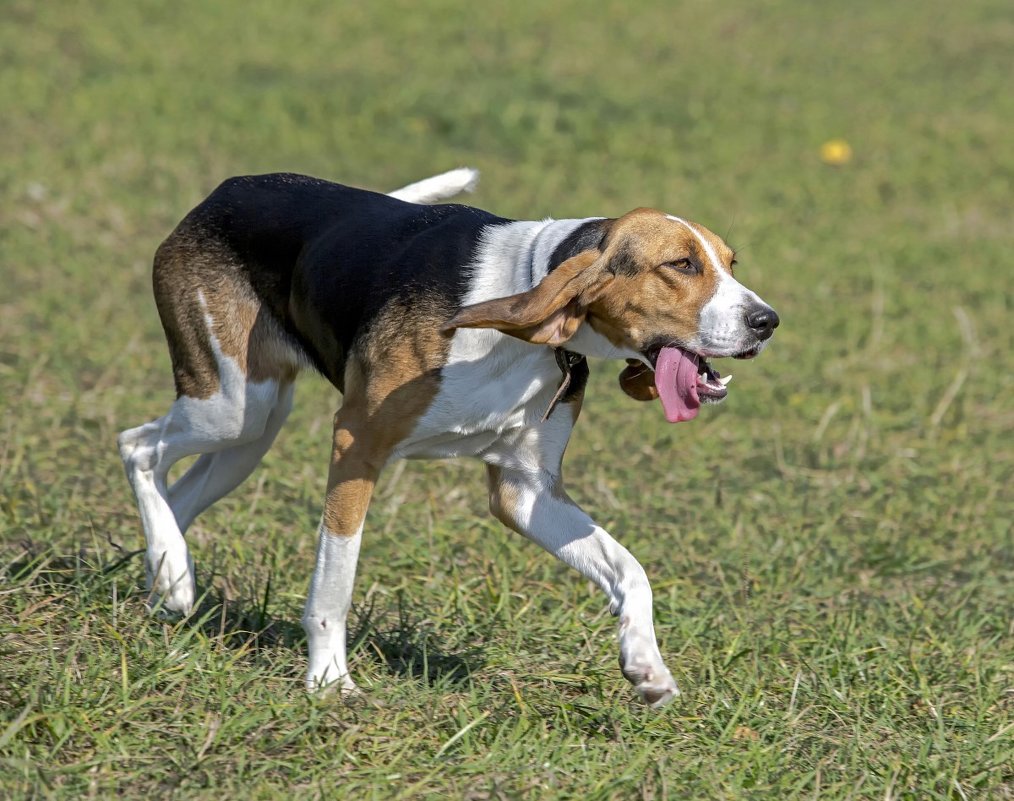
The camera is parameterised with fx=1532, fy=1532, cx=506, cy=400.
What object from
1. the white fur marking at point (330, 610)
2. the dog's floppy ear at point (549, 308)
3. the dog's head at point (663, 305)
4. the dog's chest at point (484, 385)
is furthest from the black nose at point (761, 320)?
the white fur marking at point (330, 610)

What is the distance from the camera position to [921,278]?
9430mm

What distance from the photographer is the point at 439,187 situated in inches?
203

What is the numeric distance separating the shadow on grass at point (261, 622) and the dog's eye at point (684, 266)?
1.24 metres

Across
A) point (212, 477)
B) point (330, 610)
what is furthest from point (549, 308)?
point (212, 477)

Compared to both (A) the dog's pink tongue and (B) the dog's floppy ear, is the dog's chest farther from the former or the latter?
(A) the dog's pink tongue

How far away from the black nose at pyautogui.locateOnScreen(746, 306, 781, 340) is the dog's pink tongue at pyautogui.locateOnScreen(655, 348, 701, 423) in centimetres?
18

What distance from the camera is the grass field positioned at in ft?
12.4

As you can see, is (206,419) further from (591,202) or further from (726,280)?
(591,202)

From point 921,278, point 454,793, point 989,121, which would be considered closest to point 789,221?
point 921,278

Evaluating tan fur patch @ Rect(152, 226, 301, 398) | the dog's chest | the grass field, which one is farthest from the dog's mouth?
tan fur patch @ Rect(152, 226, 301, 398)

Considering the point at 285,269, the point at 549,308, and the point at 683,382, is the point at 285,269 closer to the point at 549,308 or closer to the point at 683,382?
the point at 549,308

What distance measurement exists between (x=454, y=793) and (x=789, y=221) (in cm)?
749

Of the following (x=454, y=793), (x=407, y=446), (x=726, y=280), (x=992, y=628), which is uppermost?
(x=726, y=280)

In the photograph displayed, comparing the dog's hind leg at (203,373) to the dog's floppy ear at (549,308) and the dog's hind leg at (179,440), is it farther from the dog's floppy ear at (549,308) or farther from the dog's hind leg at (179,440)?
the dog's floppy ear at (549,308)
